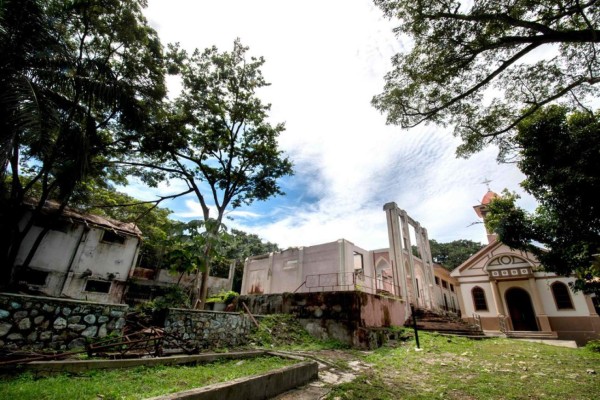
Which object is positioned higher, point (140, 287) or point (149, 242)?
point (149, 242)

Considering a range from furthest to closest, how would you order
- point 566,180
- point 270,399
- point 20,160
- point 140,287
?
1. point 140,287
2. point 20,160
3. point 566,180
4. point 270,399

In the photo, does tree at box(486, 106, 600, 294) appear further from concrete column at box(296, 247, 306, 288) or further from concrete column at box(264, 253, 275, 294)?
concrete column at box(264, 253, 275, 294)

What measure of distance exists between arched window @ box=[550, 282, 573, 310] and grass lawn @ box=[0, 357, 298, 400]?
2370 centimetres

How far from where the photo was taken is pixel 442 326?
12.8 metres

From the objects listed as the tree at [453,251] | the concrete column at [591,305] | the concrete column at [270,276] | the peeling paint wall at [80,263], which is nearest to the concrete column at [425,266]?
the concrete column at [591,305]

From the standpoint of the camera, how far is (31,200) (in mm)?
13773

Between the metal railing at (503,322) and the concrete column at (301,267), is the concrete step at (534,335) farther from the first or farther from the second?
the concrete column at (301,267)

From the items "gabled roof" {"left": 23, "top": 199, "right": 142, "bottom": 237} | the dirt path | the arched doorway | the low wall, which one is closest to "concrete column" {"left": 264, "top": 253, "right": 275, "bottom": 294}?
the low wall

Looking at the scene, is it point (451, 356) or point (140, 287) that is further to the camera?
point (140, 287)

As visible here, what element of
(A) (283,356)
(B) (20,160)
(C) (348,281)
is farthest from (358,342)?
(B) (20,160)

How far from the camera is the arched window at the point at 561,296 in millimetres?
17575

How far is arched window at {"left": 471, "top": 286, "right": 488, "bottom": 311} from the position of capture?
20.4 m

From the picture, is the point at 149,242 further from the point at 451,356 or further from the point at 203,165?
the point at 451,356

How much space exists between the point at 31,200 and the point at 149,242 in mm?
10003
